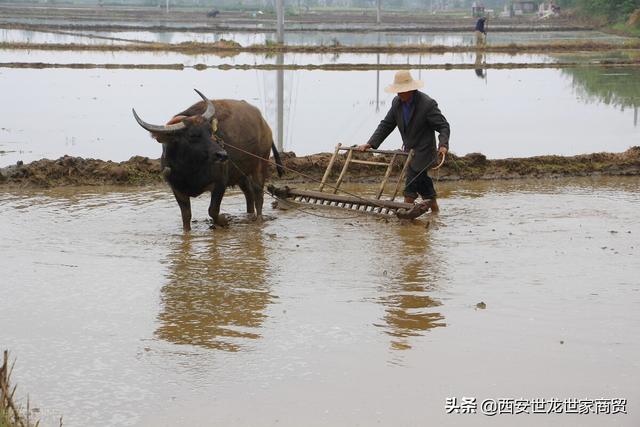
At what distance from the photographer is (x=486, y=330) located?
17.5 feet

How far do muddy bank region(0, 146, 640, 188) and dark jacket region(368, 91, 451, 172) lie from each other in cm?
124

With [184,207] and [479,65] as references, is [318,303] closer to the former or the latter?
[184,207]

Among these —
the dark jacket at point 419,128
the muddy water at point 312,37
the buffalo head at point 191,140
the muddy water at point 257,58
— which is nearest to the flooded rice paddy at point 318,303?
the dark jacket at point 419,128

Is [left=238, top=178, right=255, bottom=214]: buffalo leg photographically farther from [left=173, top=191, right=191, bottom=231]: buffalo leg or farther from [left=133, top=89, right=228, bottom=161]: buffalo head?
[left=133, top=89, right=228, bottom=161]: buffalo head

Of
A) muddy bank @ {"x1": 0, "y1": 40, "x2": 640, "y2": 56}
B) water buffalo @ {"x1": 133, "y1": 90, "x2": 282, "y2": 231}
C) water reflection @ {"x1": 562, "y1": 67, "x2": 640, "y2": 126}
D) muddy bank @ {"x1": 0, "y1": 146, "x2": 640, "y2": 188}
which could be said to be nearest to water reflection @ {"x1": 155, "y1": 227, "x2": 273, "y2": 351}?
water buffalo @ {"x1": 133, "y1": 90, "x2": 282, "y2": 231}

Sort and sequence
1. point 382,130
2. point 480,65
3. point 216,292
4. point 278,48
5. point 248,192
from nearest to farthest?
point 216,292, point 382,130, point 248,192, point 480,65, point 278,48

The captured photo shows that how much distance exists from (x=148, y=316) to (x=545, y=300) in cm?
224

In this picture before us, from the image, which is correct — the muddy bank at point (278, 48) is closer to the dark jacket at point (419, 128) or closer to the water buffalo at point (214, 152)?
the water buffalo at point (214, 152)

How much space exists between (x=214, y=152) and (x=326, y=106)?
28.4ft

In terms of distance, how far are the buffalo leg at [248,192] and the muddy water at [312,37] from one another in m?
23.4

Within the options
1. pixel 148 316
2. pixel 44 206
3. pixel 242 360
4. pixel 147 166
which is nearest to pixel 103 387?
pixel 242 360

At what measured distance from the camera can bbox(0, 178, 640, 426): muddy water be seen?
14.6ft

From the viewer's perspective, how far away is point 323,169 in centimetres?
1037
